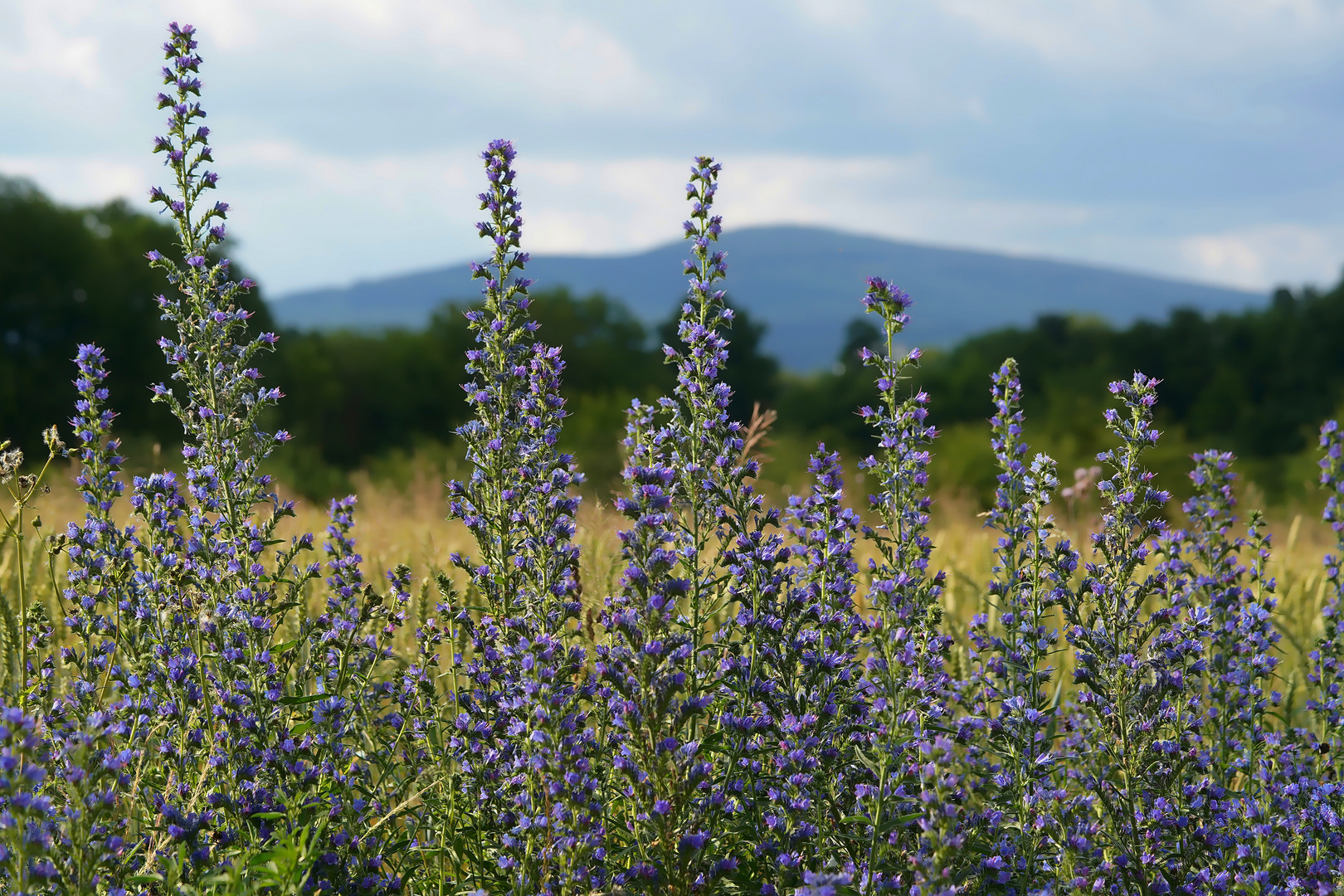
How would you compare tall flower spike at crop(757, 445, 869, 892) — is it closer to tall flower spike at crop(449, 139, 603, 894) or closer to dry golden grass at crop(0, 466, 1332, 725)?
tall flower spike at crop(449, 139, 603, 894)

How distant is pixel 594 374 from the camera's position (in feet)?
266

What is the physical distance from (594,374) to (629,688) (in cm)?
7779

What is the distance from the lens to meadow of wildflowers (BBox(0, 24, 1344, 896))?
12.3 ft

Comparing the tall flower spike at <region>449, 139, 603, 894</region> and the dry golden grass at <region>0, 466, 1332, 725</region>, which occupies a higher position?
the tall flower spike at <region>449, 139, 603, 894</region>

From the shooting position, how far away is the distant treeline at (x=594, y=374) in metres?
44.0

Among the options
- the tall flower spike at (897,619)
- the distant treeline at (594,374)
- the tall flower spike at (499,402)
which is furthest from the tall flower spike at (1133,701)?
the distant treeline at (594,374)

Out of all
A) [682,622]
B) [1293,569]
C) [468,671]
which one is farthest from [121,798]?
[1293,569]

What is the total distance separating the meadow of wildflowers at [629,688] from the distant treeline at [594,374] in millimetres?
27149

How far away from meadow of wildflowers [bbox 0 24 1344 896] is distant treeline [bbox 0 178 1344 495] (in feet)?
89.1

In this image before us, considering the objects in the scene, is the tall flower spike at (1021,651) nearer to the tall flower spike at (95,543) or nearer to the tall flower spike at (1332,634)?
the tall flower spike at (1332,634)

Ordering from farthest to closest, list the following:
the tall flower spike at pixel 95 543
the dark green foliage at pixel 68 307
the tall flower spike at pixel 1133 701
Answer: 1. the dark green foliage at pixel 68 307
2. the tall flower spike at pixel 95 543
3. the tall flower spike at pixel 1133 701

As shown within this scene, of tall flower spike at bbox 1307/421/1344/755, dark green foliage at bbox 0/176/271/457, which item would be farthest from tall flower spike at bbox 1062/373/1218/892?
dark green foliage at bbox 0/176/271/457

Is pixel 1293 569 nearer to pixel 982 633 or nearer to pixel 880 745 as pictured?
pixel 982 633

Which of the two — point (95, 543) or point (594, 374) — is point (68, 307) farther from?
point (95, 543)
